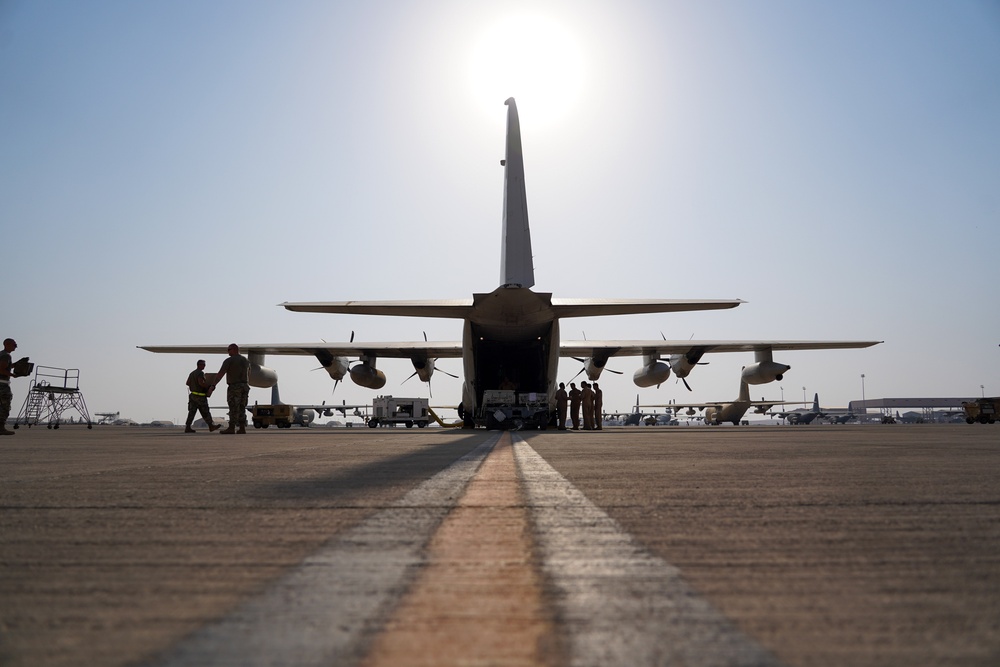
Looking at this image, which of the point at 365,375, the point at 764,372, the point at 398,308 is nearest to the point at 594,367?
the point at 764,372

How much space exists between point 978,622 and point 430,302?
13346 mm

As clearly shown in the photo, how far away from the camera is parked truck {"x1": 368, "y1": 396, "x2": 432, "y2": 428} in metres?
36.8

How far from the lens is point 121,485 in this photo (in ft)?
12.5

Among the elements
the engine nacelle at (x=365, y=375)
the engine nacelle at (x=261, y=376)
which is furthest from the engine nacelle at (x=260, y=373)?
the engine nacelle at (x=365, y=375)

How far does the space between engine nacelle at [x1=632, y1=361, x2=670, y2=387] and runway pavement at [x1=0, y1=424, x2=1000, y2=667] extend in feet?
69.8

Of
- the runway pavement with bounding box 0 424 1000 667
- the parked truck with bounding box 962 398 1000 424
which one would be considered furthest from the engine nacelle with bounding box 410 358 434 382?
the parked truck with bounding box 962 398 1000 424

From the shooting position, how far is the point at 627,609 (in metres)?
1.37

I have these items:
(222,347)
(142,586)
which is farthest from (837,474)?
(222,347)

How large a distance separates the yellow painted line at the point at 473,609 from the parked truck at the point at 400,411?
34921 mm

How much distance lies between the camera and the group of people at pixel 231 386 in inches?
542

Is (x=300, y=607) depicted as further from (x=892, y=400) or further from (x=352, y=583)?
(x=892, y=400)

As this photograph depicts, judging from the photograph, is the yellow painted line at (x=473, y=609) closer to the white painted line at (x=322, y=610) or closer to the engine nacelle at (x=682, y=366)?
the white painted line at (x=322, y=610)

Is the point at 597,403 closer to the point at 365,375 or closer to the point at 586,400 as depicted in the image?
the point at 586,400

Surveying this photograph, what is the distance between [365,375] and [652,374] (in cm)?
988
